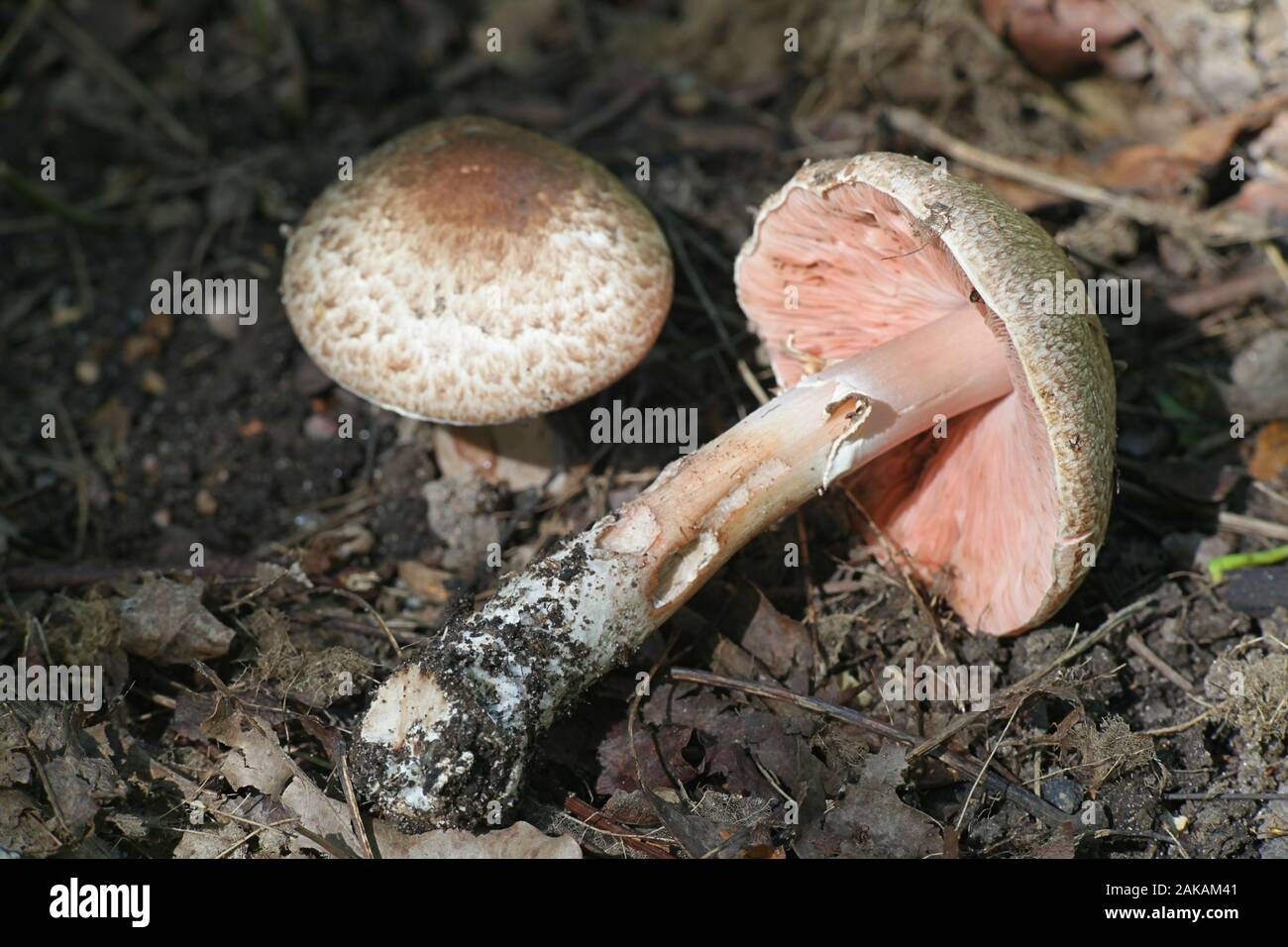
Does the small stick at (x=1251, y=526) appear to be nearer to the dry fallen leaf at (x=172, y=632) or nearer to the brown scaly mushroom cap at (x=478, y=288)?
the brown scaly mushroom cap at (x=478, y=288)

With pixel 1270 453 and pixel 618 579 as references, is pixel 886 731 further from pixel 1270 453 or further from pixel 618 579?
pixel 1270 453

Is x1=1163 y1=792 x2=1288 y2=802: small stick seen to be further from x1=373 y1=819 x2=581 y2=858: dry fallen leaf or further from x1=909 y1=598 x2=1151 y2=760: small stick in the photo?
x1=373 y1=819 x2=581 y2=858: dry fallen leaf

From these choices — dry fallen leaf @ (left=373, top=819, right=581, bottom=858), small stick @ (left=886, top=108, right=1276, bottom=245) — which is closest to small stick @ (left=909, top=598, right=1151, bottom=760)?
dry fallen leaf @ (left=373, top=819, right=581, bottom=858)

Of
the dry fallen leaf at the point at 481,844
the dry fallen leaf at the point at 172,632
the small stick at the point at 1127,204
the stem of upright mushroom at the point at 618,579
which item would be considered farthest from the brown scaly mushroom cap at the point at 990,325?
the dry fallen leaf at the point at 172,632

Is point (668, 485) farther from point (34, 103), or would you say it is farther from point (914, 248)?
point (34, 103)
